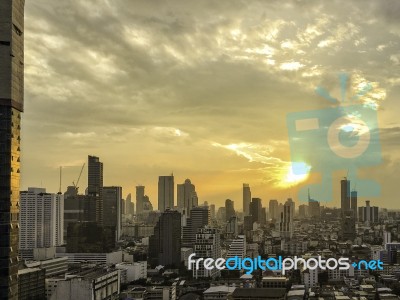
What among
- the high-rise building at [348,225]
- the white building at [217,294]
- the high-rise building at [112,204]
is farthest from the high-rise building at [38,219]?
the high-rise building at [348,225]

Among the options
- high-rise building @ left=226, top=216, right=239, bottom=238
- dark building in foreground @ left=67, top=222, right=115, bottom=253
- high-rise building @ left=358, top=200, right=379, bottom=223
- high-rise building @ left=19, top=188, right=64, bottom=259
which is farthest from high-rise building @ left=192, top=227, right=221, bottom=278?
high-rise building @ left=358, top=200, right=379, bottom=223

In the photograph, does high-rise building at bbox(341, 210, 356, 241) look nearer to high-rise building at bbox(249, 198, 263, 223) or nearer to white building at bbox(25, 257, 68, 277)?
high-rise building at bbox(249, 198, 263, 223)

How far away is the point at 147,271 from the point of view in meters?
17.8

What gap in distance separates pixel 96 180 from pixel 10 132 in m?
23.2

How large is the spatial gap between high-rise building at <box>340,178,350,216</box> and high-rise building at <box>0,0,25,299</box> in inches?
555

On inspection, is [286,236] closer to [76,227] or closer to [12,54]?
[76,227]

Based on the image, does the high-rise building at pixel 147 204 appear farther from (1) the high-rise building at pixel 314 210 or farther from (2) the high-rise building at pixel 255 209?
(1) the high-rise building at pixel 314 210

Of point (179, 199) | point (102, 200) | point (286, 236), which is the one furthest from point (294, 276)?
point (179, 199)

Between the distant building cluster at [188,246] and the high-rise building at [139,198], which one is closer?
the distant building cluster at [188,246]

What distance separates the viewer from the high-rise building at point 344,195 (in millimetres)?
19125

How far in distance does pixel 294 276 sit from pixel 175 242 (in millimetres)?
5389

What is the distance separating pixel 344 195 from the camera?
864 inches

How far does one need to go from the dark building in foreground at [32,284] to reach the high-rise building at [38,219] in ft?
28.5

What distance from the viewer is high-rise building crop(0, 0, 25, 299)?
17.6 ft
